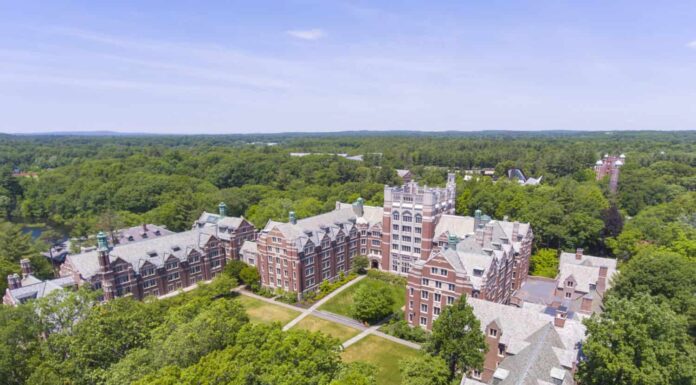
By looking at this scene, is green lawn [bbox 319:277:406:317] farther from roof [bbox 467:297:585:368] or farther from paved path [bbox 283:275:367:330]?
roof [bbox 467:297:585:368]

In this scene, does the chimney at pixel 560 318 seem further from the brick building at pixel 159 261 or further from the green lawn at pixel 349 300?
the brick building at pixel 159 261

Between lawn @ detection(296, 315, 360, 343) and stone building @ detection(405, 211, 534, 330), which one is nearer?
stone building @ detection(405, 211, 534, 330)

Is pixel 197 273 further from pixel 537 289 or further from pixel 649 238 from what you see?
pixel 649 238

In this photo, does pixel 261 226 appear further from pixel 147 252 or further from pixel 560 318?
pixel 560 318

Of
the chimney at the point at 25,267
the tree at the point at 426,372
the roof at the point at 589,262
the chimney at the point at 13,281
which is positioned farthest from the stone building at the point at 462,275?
the chimney at the point at 25,267

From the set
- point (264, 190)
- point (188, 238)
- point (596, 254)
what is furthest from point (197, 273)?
point (596, 254)

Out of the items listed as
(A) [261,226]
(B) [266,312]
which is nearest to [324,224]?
(B) [266,312]

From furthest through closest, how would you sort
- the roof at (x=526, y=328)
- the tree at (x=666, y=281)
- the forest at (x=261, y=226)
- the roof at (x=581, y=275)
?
the roof at (x=581, y=275) → the tree at (x=666, y=281) → the roof at (x=526, y=328) → the forest at (x=261, y=226)

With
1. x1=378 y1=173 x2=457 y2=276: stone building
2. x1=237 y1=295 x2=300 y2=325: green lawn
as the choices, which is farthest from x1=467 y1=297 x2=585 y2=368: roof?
x1=237 y1=295 x2=300 y2=325: green lawn
